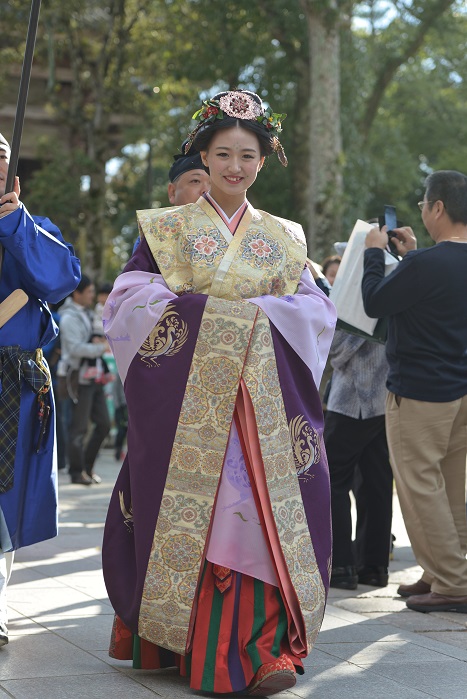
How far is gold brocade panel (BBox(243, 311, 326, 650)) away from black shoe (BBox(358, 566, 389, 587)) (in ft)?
7.34

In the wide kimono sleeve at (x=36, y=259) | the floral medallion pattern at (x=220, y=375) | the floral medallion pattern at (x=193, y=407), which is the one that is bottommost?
the floral medallion pattern at (x=193, y=407)

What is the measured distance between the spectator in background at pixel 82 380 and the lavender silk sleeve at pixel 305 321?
6619 mm

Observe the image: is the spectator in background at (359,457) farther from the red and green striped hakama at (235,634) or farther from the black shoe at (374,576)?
the red and green striped hakama at (235,634)

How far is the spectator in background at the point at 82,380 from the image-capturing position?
10.8 meters

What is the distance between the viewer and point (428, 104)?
3466cm

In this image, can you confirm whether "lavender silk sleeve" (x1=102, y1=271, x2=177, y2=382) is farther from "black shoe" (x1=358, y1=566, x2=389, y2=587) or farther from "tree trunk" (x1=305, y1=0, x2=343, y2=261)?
"tree trunk" (x1=305, y1=0, x2=343, y2=261)

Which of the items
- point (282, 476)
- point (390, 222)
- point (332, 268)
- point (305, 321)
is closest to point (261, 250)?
point (305, 321)

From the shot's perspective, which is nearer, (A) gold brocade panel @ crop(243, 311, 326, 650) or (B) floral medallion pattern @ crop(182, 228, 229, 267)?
(A) gold brocade panel @ crop(243, 311, 326, 650)

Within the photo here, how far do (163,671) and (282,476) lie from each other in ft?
2.82

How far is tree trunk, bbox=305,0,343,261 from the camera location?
1731cm

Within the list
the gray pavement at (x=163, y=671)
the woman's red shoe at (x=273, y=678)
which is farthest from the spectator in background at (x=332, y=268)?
the woman's red shoe at (x=273, y=678)

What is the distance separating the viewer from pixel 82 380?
35.5 ft

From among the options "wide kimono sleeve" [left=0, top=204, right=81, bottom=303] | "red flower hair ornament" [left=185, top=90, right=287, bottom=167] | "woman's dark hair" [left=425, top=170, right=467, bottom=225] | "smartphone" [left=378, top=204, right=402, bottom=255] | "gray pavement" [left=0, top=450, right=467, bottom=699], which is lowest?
"gray pavement" [left=0, top=450, right=467, bottom=699]

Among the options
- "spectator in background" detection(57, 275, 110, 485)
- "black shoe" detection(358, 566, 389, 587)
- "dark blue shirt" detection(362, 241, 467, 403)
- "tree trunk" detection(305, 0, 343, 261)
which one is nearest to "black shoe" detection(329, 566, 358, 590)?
"black shoe" detection(358, 566, 389, 587)
